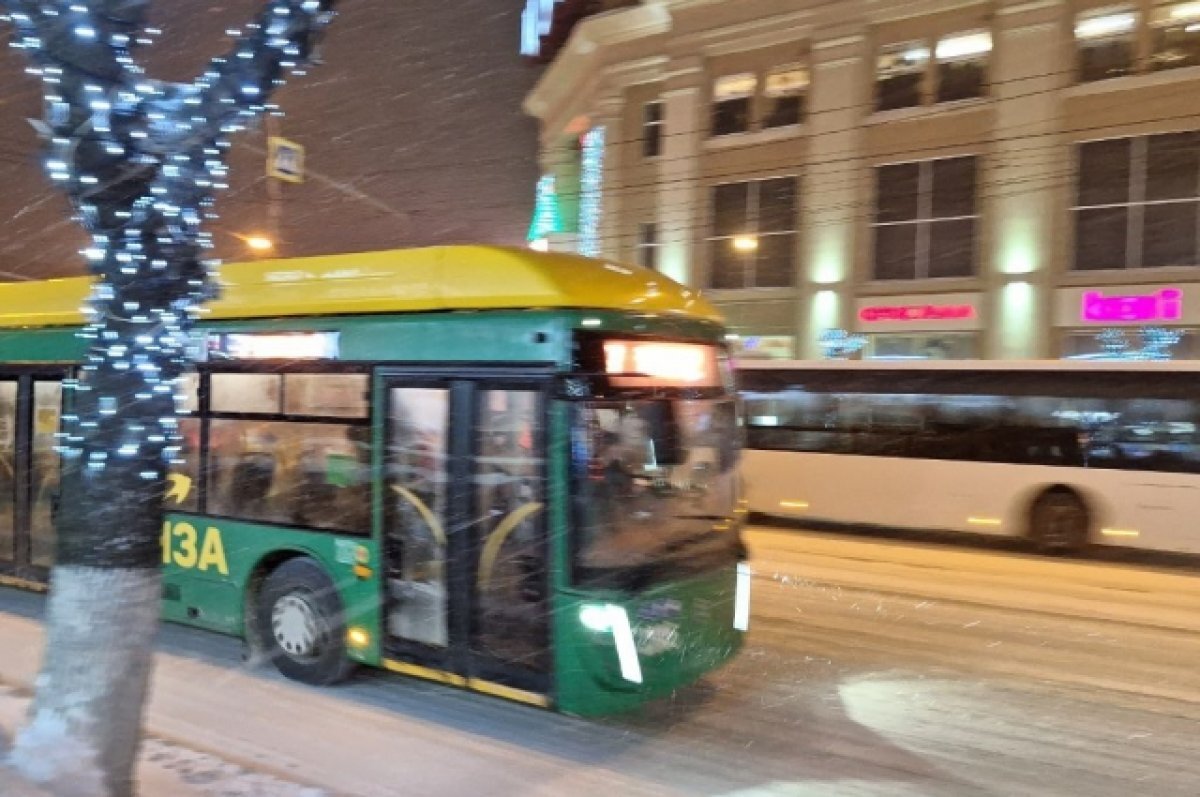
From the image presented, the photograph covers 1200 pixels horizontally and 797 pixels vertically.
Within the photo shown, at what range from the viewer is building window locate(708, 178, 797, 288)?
24531mm

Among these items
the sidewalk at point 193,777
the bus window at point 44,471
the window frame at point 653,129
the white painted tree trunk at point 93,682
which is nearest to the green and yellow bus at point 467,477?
the sidewalk at point 193,777

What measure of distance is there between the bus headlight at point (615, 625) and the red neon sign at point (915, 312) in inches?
717

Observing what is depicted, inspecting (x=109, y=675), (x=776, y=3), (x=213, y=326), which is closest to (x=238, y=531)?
(x=213, y=326)

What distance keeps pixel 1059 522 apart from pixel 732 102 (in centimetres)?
1570

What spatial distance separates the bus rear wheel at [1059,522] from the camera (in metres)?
13.5

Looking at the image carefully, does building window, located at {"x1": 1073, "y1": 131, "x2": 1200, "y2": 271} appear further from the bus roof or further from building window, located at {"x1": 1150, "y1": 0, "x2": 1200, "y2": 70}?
the bus roof

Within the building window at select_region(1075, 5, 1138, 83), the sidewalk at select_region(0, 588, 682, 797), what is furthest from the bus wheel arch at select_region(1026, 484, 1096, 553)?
the building window at select_region(1075, 5, 1138, 83)

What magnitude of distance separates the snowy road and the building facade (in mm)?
12766

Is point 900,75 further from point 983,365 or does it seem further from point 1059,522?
point 1059,522

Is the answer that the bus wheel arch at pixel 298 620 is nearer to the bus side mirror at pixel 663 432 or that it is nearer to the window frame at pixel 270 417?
the window frame at pixel 270 417

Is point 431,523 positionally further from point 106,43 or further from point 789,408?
point 789,408

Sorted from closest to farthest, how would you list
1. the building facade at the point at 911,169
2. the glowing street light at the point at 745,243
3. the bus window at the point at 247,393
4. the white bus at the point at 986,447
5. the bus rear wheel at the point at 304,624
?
the bus rear wheel at the point at 304,624, the bus window at the point at 247,393, the white bus at the point at 986,447, the building facade at the point at 911,169, the glowing street light at the point at 745,243

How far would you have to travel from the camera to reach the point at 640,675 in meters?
5.57

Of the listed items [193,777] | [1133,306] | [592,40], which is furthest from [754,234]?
[193,777]
